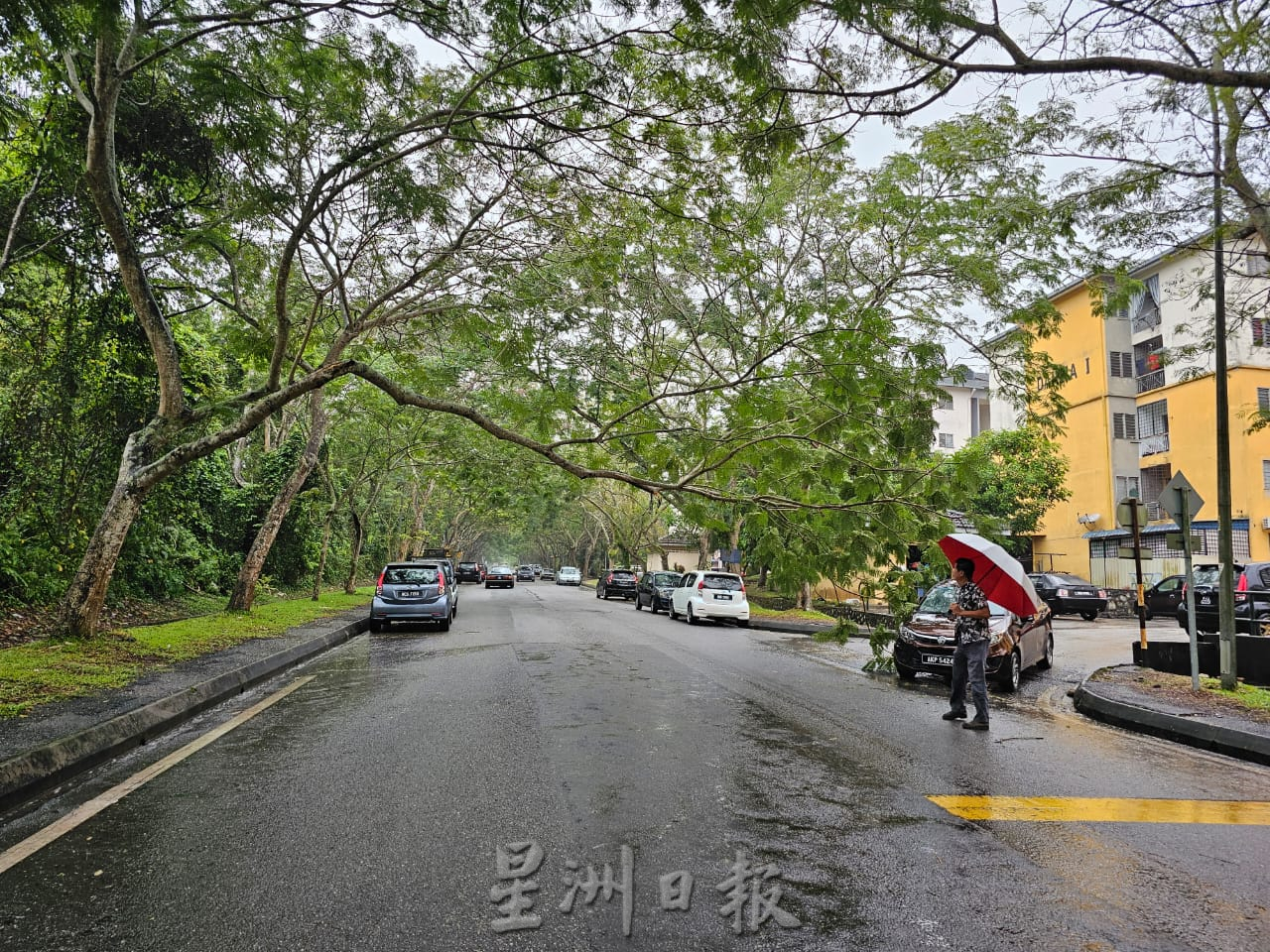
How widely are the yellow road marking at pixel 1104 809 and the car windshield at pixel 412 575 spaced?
13.8m

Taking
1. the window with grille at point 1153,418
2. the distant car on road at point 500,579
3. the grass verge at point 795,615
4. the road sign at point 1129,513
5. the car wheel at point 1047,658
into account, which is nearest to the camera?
the road sign at point 1129,513

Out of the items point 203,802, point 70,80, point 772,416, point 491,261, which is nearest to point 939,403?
point 772,416

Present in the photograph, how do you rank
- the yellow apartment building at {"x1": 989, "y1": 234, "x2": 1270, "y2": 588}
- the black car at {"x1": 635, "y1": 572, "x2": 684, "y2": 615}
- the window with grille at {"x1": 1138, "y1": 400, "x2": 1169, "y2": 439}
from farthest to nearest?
1. the window with grille at {"x1": 1138, "y1": 400, "x2": 1169, "y2": 439}
2. the yellow apartment building at {"x1": 989, "y1": 234, "x2": 1270, "y2": 588}
3. the black car at {"x1": 635, "y1": 572, "x2": 684, "y2": 615}

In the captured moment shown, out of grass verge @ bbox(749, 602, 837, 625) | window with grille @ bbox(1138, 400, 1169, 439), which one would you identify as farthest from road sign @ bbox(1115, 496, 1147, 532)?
window with grille @ bbox(1138, 400, 1169, 439)

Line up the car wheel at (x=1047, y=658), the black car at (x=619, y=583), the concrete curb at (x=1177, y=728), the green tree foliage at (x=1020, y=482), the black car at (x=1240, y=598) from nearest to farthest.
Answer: the concrete curb at (x=1177, y=728) < the car wheel at (x=1047, y=658) < the black car at (x=1240, y=598) < the green tree foliage at (x=1020, y=482) < the black car at (x=619, y=583)

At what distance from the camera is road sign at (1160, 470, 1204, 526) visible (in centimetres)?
949

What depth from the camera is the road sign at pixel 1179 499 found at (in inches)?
374

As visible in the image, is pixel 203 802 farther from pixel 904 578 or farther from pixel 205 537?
pixel 205 537

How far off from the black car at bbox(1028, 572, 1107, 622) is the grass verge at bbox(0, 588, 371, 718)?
77.9 feet

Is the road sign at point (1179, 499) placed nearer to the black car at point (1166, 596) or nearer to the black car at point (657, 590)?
the black car at point (1166, 596)

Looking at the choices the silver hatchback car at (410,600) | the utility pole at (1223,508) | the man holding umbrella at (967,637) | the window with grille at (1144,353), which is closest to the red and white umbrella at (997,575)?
the man holding umbrella at (967,637)

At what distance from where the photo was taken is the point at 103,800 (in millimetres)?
4707

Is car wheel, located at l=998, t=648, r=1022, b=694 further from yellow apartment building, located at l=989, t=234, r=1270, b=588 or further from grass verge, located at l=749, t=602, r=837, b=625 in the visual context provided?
yellow apartment building, located at l=989, t=234, r=1270, b=588

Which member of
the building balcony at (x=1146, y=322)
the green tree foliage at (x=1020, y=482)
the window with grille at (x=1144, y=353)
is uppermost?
the building balcony at (x=1146, y=322)
